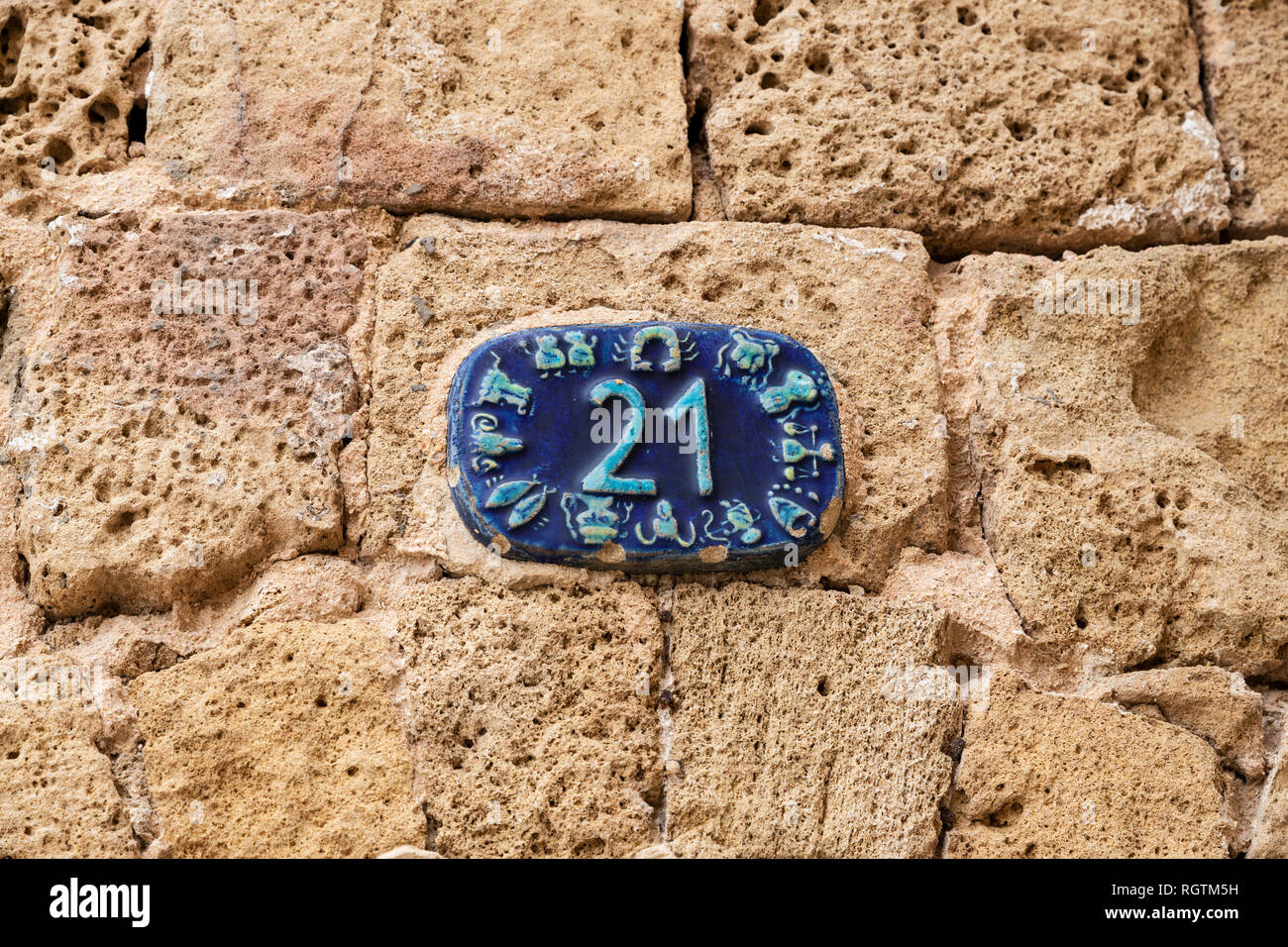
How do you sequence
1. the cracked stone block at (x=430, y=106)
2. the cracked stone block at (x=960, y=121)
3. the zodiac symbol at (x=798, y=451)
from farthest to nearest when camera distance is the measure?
the cracked stone block at (x=960, y=121), the cracked stone block at (x=430, y=106), the zodiac symbol at (x=798, y=451)

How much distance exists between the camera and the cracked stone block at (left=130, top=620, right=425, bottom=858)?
1.71 m

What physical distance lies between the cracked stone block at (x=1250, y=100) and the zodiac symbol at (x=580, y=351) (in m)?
1.27

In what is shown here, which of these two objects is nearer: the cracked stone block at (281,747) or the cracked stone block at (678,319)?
the cracked stone block at (281,747)

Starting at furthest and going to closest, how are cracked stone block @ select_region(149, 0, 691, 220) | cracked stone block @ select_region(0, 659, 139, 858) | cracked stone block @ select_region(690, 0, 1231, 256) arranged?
cracked stone block @ select_region(690, 0, 1231, 256), cracked stone block @ select_region(149, 0, 691, 220), cracked stone block @ select_region(0, 659, 139, 858)

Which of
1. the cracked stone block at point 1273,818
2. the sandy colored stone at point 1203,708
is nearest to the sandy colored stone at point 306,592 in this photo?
the sandy colored stone at point 1203,708

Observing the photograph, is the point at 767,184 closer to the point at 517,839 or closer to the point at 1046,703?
the point at 1046,703

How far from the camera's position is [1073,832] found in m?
1.83

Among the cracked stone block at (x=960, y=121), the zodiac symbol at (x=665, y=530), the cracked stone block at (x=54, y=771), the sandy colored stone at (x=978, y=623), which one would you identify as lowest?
the cracked stone block at (x=54, y=771)

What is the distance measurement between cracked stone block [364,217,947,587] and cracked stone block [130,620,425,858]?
192 millimetres

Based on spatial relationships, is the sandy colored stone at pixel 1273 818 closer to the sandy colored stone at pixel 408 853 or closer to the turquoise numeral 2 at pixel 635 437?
the turquoise numeral 2 at pixel 635 437

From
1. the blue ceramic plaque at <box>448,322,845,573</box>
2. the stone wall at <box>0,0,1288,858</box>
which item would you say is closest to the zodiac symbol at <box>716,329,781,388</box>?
the blue ceramic plaque at <box>448,322,845,573</box>

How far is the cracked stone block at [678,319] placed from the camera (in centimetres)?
192

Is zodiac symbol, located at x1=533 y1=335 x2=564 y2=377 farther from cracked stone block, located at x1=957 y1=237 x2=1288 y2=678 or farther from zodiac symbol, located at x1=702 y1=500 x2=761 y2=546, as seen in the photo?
cracked stone block, located at x1=957 y1=237 x2=1288 y2=678

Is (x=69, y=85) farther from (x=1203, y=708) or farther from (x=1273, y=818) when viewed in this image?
(x=1273, y=818)
